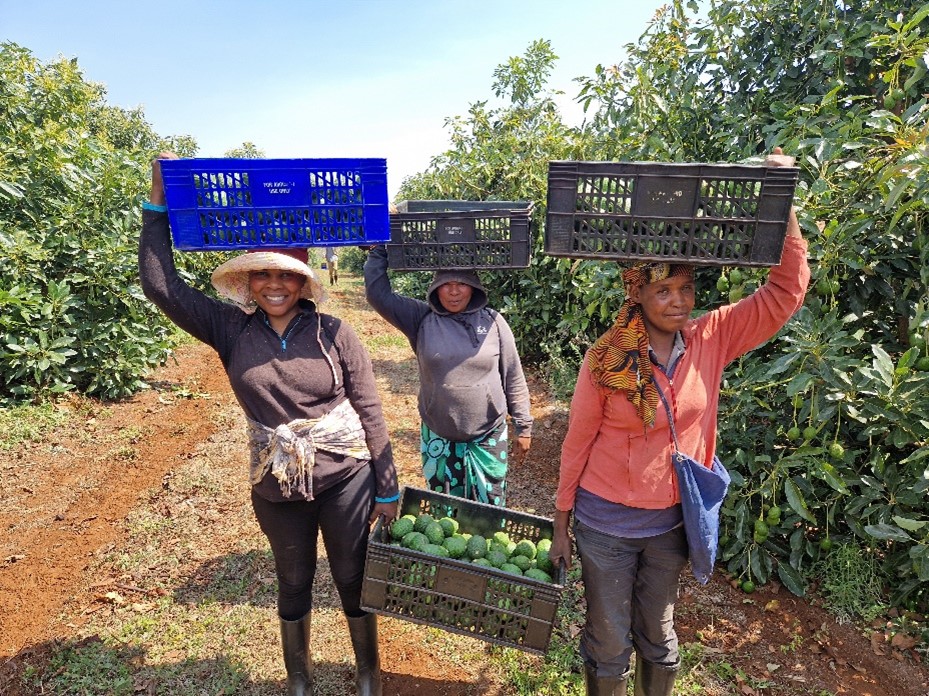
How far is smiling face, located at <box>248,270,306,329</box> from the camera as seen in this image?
209cm

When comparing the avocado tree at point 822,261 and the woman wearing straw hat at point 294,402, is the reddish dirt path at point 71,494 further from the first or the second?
the avocado tree at point 822,261

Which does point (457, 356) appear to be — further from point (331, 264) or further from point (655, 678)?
point (331, 264)

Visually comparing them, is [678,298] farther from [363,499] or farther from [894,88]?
[894,88]

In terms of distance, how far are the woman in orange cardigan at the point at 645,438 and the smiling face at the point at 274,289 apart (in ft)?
3.62

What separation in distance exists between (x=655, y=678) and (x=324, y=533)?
1.36 m

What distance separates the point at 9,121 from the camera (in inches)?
231

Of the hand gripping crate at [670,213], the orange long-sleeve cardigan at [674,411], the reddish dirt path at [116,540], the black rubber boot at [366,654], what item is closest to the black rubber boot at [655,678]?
the orange long-sleeve cardigan at [674,411]

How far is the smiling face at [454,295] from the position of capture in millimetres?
2807

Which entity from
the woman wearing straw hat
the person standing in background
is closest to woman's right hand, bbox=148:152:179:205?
the woman wearing straw hat

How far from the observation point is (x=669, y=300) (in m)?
1.84

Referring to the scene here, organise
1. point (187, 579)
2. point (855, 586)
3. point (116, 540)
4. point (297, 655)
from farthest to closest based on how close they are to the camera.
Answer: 1. point (116, 540)
2. point (187, 579)
3. point (855, 586)
4. point (297, 655)

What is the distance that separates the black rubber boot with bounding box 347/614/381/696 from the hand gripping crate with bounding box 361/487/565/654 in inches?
15.6

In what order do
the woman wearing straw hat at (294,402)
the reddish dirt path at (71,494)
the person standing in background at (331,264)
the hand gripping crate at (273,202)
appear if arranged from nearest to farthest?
the hand gripping crate at (273,202), the woman wearing straw hat at (294,402), the reddish dirt path at (71,494), the person standing in background at (331,264)

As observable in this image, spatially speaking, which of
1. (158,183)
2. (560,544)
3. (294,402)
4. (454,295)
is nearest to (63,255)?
(158,183)
